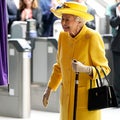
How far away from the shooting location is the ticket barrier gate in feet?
17.6

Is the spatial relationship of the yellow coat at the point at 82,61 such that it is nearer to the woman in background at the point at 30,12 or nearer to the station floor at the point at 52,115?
the station floor at the point at 52,115

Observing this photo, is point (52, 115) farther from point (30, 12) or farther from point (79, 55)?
point (79, 55)

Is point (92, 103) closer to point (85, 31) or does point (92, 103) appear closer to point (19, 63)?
point (85, 31)

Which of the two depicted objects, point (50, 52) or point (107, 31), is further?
point (107, 31)

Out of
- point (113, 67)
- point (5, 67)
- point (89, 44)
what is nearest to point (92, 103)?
point (89, 44)

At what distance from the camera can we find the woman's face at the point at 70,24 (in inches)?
116

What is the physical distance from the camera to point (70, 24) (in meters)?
2.94

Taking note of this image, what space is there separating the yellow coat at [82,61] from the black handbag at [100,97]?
0.04 meters

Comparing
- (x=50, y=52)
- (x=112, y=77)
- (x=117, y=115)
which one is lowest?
(x=117, y=115)

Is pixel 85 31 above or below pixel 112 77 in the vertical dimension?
above

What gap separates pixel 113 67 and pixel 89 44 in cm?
350

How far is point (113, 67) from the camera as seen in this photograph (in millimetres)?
6406

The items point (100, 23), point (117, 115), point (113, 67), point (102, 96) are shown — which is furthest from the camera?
point (100, 23)

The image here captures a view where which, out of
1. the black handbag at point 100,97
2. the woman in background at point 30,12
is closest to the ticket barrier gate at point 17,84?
the woman in background at point 30,12
